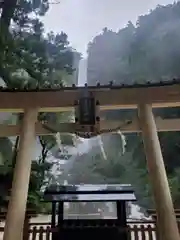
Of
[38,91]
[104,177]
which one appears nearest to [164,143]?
[104,177]

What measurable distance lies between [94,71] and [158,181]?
7220 mm

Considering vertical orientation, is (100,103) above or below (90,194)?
above

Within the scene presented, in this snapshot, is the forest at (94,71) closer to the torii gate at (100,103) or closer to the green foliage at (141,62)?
the green foliage at (141,62)

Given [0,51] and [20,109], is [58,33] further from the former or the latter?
[20,109]

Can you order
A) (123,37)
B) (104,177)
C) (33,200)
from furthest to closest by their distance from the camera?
(123,37), (104,177), (33,200)

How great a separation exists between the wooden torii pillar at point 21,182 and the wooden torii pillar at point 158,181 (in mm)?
1049

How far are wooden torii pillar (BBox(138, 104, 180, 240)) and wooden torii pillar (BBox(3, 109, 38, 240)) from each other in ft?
3.44

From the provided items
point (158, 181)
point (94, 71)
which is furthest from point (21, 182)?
point (94, 71)

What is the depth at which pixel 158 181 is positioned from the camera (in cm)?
223

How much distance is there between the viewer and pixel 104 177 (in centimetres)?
745

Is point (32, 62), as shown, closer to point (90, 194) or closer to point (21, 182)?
point (90, 194)

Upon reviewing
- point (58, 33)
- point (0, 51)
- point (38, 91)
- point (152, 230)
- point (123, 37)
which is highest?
point (123, 37)

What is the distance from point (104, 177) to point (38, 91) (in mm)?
4918

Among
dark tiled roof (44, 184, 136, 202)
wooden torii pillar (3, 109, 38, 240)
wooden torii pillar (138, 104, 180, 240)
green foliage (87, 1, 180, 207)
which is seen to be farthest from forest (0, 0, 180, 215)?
wooden torii pillar (138, 104, 180, 240)
